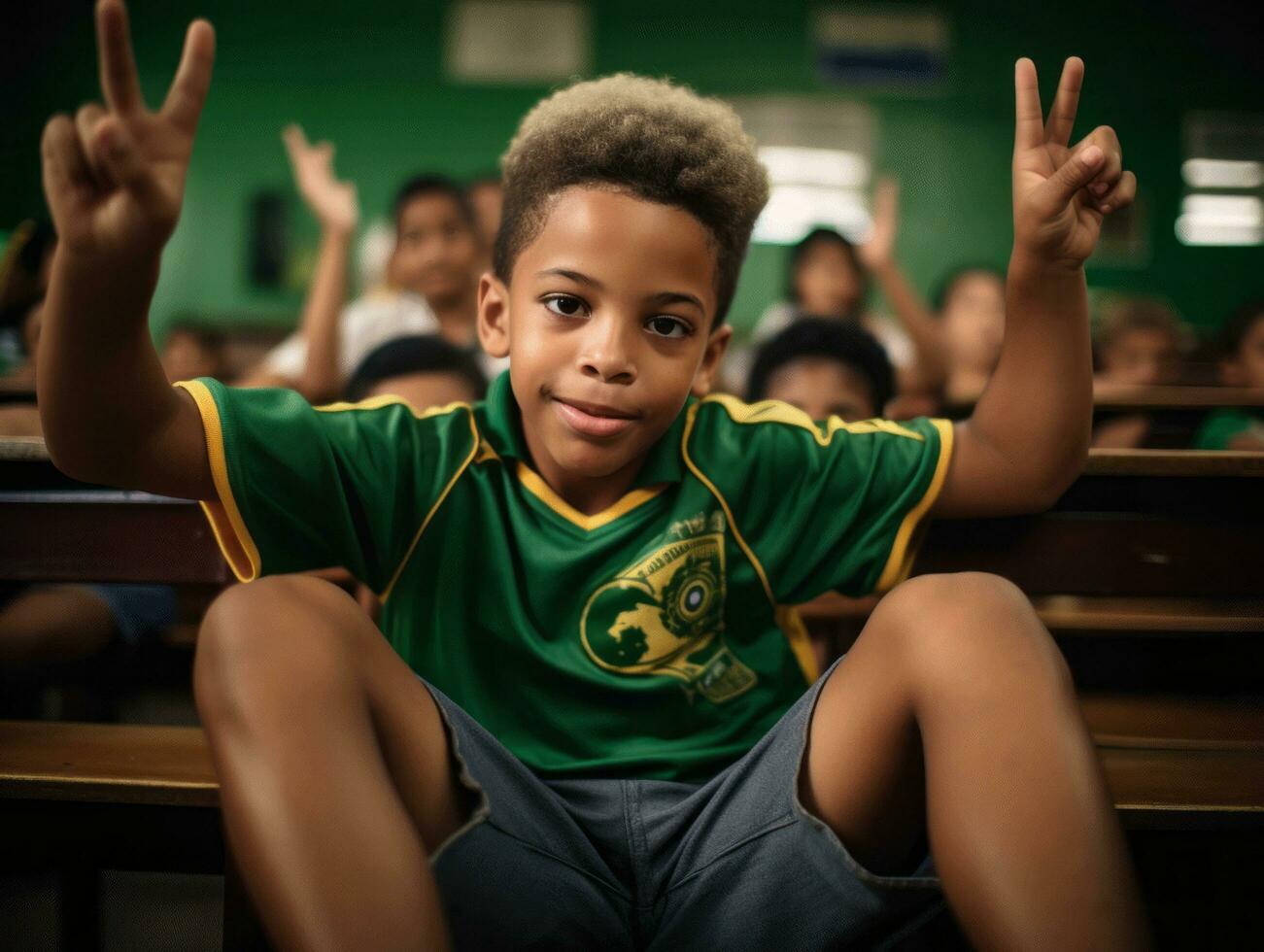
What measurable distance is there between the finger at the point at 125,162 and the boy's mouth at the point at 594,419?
377 mm

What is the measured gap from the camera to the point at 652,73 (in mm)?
6137

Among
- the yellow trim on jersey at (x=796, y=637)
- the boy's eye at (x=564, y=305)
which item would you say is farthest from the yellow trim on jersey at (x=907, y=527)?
the boy's eye at (x=564, y=305)

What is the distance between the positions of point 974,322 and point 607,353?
3046 mm

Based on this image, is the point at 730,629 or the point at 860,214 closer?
the point at 730,629

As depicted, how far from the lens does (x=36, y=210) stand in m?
5.63

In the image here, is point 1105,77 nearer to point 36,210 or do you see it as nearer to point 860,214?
point 860,214

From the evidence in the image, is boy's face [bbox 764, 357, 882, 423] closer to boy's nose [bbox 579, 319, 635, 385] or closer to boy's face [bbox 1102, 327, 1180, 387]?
boy's nose [bbox 579, 319, 635, 385]

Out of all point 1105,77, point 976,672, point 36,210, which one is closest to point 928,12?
point 1105,77

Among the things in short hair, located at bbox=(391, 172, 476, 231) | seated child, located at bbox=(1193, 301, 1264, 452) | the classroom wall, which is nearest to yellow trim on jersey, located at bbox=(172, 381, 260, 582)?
short hair, located at bbox=(391, 172, 476, 231)

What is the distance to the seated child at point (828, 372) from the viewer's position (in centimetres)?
180

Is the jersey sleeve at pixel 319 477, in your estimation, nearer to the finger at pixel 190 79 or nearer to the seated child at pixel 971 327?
the finger at pixel 190 79

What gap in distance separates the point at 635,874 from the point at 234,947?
36 centimetres

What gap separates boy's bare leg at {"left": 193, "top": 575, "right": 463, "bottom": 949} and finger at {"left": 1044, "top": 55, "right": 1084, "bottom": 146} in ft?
2.40

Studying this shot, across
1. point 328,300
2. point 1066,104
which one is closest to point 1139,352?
point 328,300
